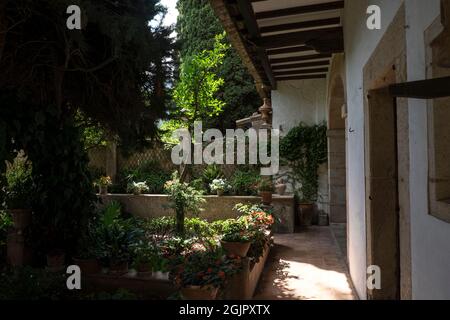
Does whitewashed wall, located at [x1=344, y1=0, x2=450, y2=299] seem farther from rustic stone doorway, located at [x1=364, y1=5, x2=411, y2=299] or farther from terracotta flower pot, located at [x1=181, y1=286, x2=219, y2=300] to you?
terracotta flower pot, located at [x1=181, y1=286, x2=219, y2=300]

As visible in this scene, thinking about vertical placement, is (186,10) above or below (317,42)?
above

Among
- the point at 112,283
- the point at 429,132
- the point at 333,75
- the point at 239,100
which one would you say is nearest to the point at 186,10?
the point at 239,100

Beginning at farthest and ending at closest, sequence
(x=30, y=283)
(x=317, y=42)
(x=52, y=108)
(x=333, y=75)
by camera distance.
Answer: (x=333, y=75), (x=317, y=42), (x=52, y=108), (x=30, y=283)

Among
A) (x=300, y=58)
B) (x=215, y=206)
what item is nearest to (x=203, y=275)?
(x=300, y=58)

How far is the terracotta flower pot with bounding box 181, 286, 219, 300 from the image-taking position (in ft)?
8.87

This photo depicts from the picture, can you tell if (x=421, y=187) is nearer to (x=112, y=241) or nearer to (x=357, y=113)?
(x=357, y=113)

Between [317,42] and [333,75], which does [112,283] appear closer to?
[317,42]

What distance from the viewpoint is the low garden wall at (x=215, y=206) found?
7.44 m

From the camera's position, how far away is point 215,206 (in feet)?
26.6

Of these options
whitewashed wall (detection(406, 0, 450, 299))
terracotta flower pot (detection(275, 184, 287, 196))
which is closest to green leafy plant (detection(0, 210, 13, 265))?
whitewashed wall (detection(406, 0, 450, 299))

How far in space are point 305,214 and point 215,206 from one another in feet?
7.22

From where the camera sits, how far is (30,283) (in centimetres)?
304

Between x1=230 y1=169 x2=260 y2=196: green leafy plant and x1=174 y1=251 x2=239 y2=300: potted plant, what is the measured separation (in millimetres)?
4894
